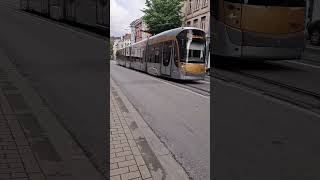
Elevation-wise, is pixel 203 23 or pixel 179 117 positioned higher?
pixel 203 23

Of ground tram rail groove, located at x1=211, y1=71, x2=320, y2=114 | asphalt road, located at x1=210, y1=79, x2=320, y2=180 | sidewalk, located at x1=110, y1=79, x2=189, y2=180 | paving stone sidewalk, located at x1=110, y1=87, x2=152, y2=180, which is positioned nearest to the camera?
ground tram rail groove, located at x1=211, y1=71, x2=320, y2=114

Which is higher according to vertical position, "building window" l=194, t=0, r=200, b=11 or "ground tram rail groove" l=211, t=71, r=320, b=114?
"building window" l=194, t=0, r=200, b=11

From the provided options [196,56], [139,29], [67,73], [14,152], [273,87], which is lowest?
[14,152]

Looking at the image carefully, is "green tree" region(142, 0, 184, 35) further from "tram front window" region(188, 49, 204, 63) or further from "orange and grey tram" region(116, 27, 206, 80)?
"tram front window" region(188, 49, 204, 63)

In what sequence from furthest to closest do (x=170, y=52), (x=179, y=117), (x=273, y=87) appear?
(x=179, y=117), (x=170, y=52), (x=273, y=87)

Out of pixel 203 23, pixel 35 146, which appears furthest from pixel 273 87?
pixel 35 146

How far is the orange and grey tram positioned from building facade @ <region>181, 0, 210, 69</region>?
0.06 m

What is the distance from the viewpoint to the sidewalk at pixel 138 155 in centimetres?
547

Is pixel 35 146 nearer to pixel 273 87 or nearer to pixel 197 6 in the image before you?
pixel 197 6

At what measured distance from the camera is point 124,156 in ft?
19.6

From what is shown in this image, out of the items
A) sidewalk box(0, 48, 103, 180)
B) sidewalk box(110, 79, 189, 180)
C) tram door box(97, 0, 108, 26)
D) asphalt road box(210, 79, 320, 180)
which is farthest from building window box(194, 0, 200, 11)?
sidewalk box(0, 48, 103, 180)

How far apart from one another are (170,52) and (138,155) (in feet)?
5.86

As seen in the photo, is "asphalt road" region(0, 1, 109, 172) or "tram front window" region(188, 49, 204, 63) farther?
"asphalt road" region(0, 1, 109, 172)

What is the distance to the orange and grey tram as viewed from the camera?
15.8ft
